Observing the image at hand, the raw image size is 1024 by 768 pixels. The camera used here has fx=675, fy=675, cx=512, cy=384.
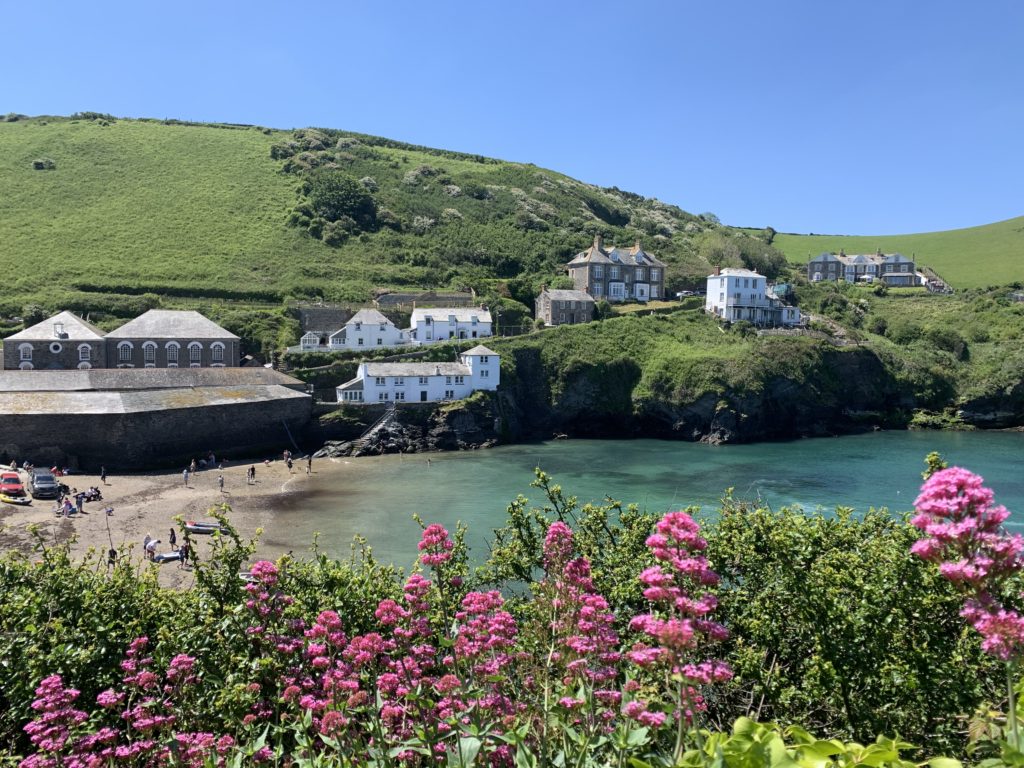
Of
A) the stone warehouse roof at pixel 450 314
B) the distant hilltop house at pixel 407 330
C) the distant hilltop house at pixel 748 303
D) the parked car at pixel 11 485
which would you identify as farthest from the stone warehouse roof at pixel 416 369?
the distant hilltop house at pixel 748 303

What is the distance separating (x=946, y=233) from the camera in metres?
161

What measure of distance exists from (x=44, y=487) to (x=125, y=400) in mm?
11724

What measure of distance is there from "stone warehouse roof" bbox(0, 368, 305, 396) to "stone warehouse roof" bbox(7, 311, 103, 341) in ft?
29.9

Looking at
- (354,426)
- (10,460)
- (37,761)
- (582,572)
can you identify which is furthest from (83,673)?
(354,426)

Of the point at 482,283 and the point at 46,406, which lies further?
the point at 482,283

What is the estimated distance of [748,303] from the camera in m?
83.7

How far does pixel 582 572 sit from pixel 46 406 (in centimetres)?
5067

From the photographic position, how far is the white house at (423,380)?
59500 millimetres

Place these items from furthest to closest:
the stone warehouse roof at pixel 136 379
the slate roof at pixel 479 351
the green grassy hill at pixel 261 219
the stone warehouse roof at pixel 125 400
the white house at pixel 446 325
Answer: the green grassy hill at pixel 261 219, the white house at pixel 446 325, the slate roof at pixel 479 351, the stone warehouse roof at pixel 136 379, the stone warehouse roof at pixel 125 400

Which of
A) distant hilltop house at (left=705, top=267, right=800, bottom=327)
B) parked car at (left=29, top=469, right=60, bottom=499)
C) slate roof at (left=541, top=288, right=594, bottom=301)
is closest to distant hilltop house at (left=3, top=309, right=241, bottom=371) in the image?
parked car at (left=29, top=469, right=60, bottom=499)

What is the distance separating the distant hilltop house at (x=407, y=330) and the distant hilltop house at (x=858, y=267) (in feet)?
272

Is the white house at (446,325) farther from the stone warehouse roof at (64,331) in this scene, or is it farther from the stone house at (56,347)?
the stone warehouse roof at (64,331)

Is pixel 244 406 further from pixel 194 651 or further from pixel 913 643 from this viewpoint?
pixel 913 643

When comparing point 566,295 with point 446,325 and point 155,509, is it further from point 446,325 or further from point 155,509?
point 155,509
